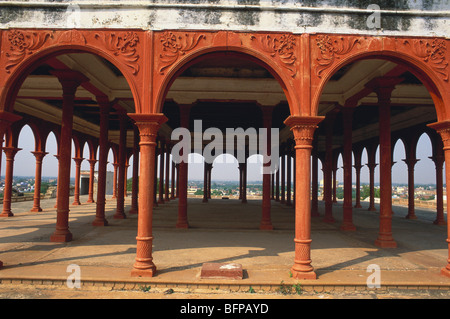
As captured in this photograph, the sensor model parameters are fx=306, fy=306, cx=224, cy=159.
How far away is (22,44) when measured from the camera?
671 cm

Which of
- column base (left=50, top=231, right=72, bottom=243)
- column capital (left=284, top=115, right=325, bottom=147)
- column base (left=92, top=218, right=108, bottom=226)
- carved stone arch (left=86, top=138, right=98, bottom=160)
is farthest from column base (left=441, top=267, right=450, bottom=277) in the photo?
carved stone arch (left=86, top=138, right=98, bottom=160)

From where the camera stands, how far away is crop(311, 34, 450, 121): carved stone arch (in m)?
6.66

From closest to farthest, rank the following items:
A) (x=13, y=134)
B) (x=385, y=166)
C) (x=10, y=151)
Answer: (x=385, y=166)
(x=10, y=151)
(x=13, y=134)

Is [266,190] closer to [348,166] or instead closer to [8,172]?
[348,166]

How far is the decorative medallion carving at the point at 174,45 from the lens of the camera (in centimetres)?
666

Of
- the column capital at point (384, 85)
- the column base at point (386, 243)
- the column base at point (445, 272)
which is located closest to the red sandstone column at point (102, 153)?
the column capital at point (384, 85)

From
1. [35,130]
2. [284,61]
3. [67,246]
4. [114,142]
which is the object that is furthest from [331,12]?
[114,142]

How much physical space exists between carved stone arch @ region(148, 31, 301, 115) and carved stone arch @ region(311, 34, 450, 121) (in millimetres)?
479

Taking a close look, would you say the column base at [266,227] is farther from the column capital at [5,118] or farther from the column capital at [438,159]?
the column capital at [438,159]

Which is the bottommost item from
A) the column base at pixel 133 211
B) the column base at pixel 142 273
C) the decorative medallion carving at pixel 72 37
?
→ the column base at pixel 133 211

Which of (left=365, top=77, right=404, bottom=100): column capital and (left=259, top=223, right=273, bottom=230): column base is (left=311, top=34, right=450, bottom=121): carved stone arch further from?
(left=259, top=223, right=273, bottom=230): column base

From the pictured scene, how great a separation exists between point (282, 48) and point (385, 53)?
2.28 meters

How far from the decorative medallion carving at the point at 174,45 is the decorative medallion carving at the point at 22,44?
98.2 inches

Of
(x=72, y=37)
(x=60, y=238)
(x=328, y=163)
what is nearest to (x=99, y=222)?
(x=60, y=238)
